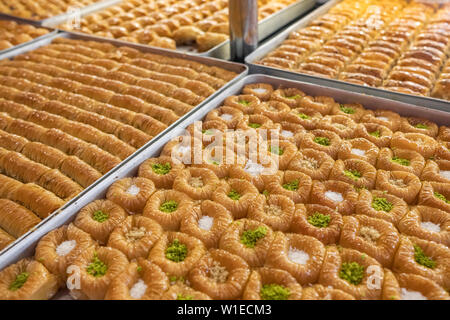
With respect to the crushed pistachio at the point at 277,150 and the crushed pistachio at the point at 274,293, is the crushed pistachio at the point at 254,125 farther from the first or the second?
the crushed pistachio at the point at 274,293

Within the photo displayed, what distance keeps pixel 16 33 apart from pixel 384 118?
→ 462cm

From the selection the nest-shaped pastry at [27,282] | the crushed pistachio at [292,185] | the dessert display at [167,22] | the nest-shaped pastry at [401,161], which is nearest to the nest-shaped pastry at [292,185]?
the crushed pistachio at [292,185]

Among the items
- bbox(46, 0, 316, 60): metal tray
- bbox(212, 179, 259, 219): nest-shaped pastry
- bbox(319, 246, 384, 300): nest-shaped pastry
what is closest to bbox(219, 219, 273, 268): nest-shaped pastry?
bbox(212, 179, 259, 219): nest-shaped pastry

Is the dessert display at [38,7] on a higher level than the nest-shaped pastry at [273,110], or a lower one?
higher

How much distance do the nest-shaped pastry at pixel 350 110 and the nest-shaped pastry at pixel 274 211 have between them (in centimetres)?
115

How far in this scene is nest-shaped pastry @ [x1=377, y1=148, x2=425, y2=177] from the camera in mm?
2607

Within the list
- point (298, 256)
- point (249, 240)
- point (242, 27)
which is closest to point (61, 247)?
point (249, 240)

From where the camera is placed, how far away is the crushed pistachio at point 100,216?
2.35m

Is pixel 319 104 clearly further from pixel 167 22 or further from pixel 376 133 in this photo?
pixel 167 22

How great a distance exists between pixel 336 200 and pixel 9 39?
15.1ft

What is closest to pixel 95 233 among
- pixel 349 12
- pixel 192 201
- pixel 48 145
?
pixel 192 201

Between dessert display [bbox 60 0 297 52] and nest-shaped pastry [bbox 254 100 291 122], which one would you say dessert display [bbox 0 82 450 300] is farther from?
dessert display [bbox 60 0 297 52]

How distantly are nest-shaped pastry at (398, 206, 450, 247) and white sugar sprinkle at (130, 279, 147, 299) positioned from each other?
1.40 metres
